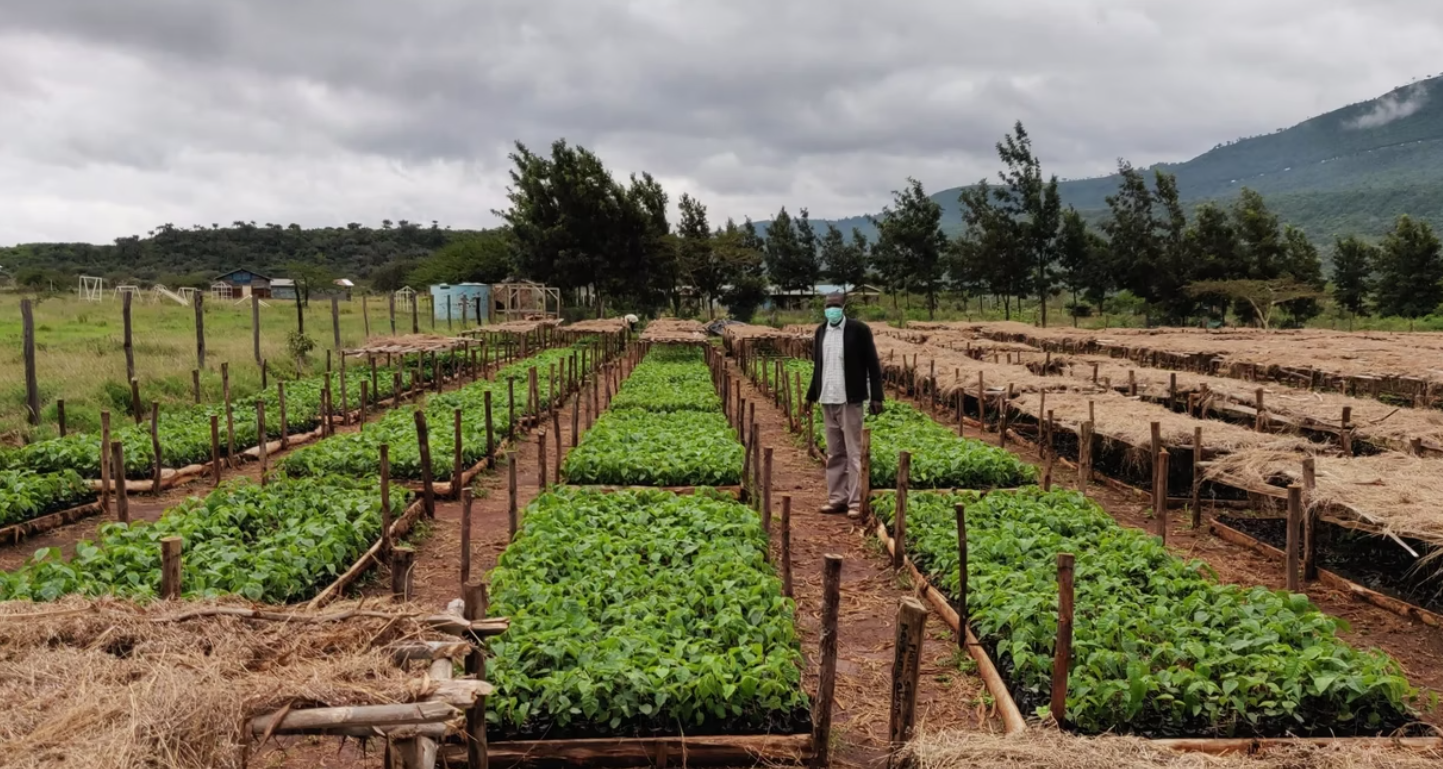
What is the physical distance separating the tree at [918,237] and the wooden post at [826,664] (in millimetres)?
49224

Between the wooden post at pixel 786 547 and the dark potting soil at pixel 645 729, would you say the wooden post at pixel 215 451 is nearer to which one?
the wooden post at pixel 786 547

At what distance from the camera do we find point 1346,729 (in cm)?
480

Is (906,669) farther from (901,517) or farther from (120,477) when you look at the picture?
(120,477)

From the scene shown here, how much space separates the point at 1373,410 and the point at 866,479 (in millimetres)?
7538

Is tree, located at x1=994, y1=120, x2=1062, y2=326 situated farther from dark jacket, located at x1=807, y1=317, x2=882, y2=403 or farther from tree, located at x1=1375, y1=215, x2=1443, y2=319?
dark jacket, located at x1=807, y1=317, x2=882, y2=403

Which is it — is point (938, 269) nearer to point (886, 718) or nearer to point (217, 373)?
point (217, 373)

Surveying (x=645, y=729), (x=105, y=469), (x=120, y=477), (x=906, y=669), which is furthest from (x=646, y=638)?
(x=105, y=469)

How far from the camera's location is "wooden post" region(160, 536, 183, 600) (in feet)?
16.3

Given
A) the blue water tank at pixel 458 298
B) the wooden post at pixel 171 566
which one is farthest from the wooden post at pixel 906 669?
the blue water tank at pixel 458 298

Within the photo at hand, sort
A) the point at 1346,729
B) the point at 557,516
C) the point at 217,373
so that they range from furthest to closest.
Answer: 1. the point at 217,373
2. the point at 557,516
3. the point at 1346,729

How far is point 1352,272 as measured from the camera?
48062 mm

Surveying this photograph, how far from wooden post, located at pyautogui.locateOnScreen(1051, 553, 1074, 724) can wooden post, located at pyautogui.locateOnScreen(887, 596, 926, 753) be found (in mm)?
871

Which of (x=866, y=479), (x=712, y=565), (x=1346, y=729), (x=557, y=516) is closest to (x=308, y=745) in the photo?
(x=712, y=565)

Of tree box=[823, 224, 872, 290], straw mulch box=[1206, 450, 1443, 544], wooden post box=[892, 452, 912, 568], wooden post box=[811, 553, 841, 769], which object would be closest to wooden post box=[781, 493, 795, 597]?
wooden post box=[892, 452, 912, 568]
